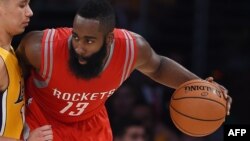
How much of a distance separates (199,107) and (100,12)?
0.75m

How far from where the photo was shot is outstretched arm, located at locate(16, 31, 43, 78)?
3.19 meters

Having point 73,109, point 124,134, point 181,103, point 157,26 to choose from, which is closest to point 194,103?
point 181,103

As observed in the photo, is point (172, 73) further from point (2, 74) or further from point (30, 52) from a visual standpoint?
point (2, 74)

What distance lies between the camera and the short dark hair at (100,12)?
313 cm

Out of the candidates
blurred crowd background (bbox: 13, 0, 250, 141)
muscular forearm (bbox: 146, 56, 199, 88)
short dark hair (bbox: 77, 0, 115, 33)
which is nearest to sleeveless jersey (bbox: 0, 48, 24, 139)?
short dark hair (bbox: 77, 0, 115, 33)

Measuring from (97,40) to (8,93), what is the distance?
506 mm

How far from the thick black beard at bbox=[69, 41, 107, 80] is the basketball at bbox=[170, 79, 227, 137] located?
49 cm

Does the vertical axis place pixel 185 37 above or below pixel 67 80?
below

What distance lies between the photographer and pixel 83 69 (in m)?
3.23

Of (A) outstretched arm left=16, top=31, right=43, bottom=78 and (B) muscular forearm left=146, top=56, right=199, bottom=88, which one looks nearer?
(A) outstretched arm left=16, top=31, right=43, bottom=78

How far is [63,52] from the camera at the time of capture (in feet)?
10.6

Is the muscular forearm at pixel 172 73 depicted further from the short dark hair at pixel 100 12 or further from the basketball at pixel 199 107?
the short dark hair at pixel 100 12

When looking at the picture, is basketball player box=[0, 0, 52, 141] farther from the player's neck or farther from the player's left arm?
the player's left arm

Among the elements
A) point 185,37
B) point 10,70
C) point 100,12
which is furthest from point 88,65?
point 185,37
